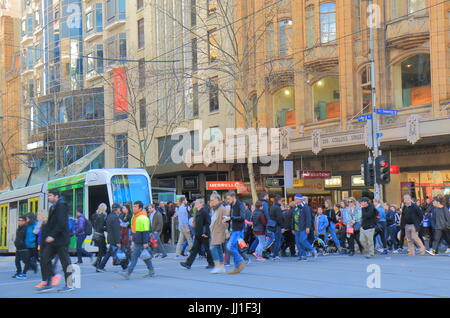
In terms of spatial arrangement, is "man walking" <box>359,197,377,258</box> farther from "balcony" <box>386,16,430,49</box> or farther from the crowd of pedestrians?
"balcony" <box>386,16,430,49</box>

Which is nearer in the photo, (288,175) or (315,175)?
(288,175)

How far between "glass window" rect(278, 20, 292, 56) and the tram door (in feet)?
50.5

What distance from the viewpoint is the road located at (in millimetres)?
10797

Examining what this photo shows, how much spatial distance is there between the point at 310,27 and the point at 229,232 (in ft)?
63.2

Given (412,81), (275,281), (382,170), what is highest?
(412,81)

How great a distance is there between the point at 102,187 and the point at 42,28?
37.7 meters

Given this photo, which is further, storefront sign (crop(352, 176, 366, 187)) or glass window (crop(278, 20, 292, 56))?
glass window (crop(278, 20, 292, 56))

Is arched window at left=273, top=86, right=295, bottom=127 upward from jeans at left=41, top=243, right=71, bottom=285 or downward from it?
upward

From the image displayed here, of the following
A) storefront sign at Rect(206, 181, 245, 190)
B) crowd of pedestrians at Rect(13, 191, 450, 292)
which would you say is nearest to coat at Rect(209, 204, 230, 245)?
crowd of pedestrians at Rect(13, 191, 450, 292)

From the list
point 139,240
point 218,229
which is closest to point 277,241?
point 218,229

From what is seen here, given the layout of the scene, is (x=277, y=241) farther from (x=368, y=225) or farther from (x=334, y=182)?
(x=334, y=182)

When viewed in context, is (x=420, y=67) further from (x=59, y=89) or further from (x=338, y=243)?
(x=59, y=89)

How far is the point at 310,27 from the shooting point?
3231 centimetres

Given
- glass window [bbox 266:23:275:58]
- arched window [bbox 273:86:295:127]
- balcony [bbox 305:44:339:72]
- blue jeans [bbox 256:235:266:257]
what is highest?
glass window [bbox 266:23:275:58]
